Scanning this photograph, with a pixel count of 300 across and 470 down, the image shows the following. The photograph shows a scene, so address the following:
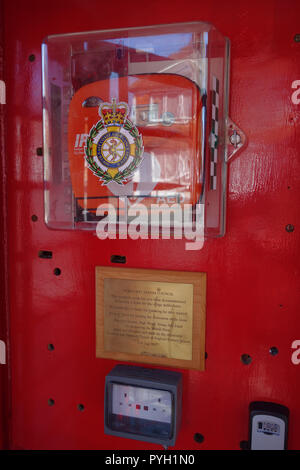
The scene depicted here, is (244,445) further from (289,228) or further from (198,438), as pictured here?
(289,228)

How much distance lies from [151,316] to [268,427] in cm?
42

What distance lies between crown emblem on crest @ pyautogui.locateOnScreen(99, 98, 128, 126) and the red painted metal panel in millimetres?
248

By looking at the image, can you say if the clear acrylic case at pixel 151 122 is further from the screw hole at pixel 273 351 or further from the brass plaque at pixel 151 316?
the screw hole at pixel 273 351

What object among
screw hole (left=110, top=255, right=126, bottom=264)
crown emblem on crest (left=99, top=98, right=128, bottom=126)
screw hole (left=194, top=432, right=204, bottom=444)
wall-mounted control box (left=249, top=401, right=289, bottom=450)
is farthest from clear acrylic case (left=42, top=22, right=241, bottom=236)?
screw hole (left=194, top=432, right=204, bottom=444)

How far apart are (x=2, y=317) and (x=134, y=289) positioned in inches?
18.3

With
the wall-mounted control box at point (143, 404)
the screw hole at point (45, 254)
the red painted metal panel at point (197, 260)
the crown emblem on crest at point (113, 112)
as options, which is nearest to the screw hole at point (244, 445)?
the red painted metal panel at point (197, 260)

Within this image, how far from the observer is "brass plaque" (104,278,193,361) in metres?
1.02

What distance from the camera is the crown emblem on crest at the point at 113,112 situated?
963 millimetres

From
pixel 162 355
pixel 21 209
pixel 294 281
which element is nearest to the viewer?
pixel 294 281

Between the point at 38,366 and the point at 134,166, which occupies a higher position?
the point at 134,166

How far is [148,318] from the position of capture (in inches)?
41.2
